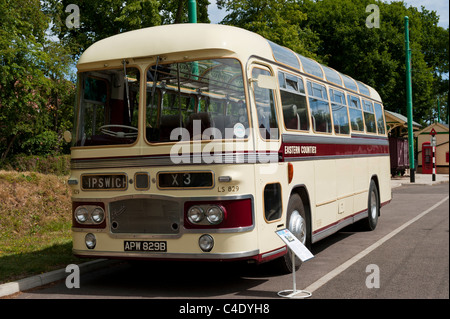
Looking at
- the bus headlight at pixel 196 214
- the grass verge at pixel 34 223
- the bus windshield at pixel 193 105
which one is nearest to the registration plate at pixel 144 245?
the bus headlight at pixel 196 214

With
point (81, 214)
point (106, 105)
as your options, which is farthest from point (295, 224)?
point (106, 105)

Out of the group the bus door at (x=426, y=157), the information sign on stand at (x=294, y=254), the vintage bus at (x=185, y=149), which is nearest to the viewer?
the information sign on stand at (x=294, y=254)

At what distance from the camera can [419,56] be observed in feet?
159

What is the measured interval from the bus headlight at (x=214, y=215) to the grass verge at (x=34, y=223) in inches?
113

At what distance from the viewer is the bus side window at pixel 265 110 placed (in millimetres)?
7043

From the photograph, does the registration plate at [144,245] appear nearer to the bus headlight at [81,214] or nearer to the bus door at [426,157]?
the bus headlight at [81,214]

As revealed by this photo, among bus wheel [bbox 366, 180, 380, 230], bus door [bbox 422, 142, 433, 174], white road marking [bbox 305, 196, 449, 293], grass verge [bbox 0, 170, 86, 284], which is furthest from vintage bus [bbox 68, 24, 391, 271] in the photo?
bus door [bbox 422, 142, 433, 174]

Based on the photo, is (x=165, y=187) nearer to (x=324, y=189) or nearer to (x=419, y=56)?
(x=324, y=189)

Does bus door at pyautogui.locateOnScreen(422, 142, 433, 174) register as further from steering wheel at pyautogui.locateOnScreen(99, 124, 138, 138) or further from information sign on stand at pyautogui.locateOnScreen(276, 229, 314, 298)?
steering wheel at pyautogui.locateOnScreen(99, 124, 138, 138)

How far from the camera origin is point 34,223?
Result: 507 inches

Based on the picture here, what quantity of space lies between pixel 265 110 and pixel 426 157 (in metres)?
34.4
